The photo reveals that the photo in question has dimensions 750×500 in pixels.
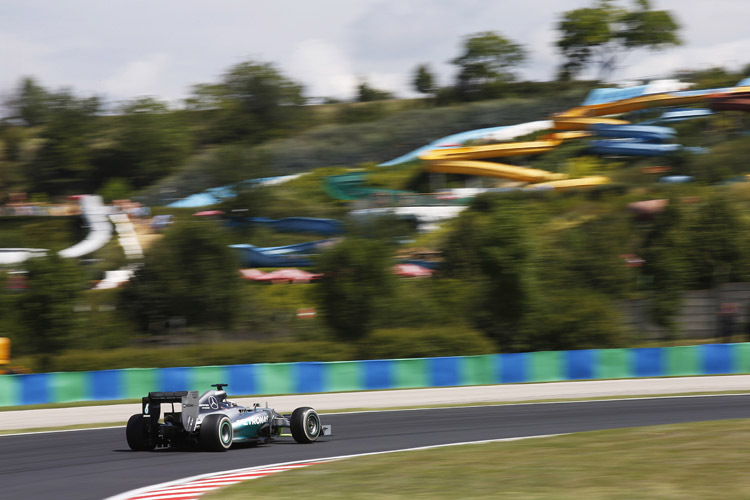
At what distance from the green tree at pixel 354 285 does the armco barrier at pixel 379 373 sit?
9699 millimetres

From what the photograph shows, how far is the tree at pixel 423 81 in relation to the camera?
10694 cm

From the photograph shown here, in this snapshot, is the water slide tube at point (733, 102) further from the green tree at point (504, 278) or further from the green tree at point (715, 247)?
the green tree at point (504, 278)

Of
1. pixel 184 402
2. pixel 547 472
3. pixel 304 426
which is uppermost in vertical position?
pixel 184 402

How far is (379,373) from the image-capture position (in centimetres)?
2511

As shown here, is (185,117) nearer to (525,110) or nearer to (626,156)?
(525,110)

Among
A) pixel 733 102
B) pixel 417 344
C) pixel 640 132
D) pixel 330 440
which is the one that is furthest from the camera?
pixel 733 102

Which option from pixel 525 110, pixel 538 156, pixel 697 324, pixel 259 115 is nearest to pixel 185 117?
pixel 259 115

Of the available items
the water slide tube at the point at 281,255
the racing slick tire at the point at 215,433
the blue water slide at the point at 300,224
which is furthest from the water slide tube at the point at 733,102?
the racing slick tire at the point at 215,433

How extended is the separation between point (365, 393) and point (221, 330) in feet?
51.6

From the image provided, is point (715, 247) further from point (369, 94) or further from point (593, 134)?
point (369, 94)

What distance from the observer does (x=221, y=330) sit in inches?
1505

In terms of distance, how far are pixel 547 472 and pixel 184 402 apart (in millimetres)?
5517

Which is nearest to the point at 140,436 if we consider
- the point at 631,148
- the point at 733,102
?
the point at 631,148

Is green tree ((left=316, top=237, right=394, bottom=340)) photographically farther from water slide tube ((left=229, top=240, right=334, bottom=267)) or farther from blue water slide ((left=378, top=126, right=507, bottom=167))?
blue water slide ((left=378, top=126, right=507, bottom=167))
